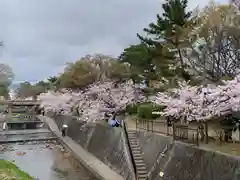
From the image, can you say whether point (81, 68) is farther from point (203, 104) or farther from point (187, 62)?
point (203, 104)

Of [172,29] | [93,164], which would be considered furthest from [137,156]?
[172,29]

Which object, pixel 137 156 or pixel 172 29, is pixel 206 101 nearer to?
pixel 137 156

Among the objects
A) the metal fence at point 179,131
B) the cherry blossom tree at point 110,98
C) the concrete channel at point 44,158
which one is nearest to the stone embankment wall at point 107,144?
the cherry blossom tree at point 110,98

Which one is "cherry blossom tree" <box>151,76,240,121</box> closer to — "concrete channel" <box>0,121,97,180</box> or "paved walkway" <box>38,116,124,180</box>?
"paved walkway" <box>38,116,124,180</box>

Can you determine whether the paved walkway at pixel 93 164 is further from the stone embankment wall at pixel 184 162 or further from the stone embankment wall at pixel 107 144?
the stone embankment wall at pixel 184 162

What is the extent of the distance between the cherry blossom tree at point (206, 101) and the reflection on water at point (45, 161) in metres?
7.40

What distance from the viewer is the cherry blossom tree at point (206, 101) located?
1214 cm

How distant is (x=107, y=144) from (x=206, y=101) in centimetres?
1137

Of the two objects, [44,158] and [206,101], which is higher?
[206,101]

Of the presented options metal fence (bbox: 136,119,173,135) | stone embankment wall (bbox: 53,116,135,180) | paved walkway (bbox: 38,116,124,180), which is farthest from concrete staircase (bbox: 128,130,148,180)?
paved walkway (bbox: 38,116,124,180)

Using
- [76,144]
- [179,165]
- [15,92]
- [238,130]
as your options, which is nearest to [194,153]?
[179,165]

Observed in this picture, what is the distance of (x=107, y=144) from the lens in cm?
2402

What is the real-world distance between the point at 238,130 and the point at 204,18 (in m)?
7.49

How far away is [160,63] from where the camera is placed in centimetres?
2431
